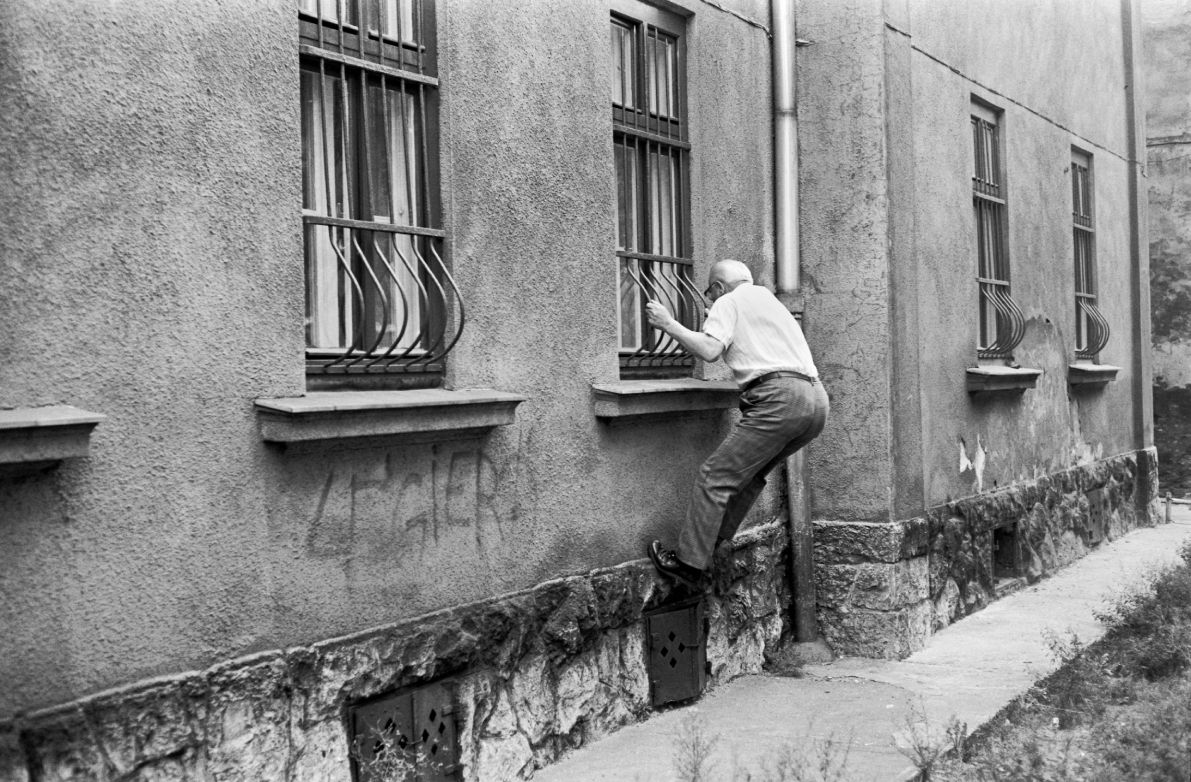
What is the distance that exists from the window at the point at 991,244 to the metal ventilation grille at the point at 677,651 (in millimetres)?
3639

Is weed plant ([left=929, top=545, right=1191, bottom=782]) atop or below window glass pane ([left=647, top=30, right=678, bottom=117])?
below

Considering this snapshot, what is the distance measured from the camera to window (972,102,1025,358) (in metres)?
9.23

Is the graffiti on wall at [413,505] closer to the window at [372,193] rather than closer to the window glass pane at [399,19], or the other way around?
the window at [372,193]

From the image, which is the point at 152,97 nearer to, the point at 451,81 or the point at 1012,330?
the point at 451,81

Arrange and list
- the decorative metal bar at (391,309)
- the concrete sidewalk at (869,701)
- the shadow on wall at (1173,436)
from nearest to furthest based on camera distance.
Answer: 1. the decorative metal bar at (391,309)
2. the concrete sidewalk at (869,701)
3. the shadow on wall at (1173,436)

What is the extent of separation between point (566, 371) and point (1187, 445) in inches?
494

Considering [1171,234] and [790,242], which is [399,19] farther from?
[1171,234]

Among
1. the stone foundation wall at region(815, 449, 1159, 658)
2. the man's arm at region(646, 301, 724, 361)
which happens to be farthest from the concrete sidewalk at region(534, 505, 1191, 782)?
the man's arm at region(646, 301, 724, 361)

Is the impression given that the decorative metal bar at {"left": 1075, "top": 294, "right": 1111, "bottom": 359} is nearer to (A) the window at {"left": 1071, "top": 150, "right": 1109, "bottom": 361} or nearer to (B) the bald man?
(A) the window at {"left": 1071, "top": 150, "right": 1109, "bottom": 361}

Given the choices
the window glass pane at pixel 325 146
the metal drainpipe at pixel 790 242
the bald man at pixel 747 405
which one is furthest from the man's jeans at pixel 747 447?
the window glass pane at pixel 325 146

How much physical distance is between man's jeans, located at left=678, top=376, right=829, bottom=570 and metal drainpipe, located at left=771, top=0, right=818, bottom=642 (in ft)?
3.39

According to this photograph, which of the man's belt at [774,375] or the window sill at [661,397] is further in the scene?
the man's belt at [774,375]

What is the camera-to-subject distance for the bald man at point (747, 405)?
6.07m

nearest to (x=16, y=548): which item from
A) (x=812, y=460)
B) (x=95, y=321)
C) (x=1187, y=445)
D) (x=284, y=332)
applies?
(x=95, y=321)
